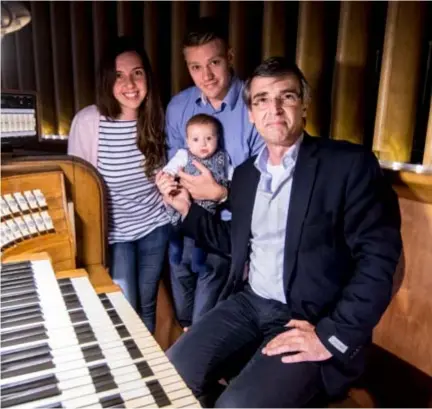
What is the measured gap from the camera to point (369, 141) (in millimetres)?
2135

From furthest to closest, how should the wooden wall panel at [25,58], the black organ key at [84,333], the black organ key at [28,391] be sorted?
1. the wooden wall panel at [25,58]
2. the black organ key at [84,333]
3. the black organ key at [28,391]

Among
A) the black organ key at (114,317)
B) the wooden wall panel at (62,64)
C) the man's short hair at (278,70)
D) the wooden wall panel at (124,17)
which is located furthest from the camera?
the wooden wall panel at (62,64)

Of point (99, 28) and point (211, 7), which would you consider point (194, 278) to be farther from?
point (99, 28)

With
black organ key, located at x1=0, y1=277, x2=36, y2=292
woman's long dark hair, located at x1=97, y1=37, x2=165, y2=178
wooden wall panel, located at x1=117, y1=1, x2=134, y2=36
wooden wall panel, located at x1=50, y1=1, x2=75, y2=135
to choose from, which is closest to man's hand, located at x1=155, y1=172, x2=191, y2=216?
woman's long dark hair, located at x1=97, y1=37, x2=165, y2=178

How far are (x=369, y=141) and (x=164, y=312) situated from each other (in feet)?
5.04

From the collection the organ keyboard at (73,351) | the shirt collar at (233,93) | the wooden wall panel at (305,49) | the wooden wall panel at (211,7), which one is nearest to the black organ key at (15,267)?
the organ keyboard at (73,351)

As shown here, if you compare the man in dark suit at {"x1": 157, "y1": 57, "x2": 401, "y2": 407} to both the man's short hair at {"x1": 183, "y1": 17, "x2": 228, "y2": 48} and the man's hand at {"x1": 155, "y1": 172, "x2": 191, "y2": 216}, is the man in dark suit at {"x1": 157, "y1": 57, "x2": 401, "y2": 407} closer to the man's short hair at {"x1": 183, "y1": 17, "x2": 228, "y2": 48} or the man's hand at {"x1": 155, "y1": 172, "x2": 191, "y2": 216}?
the man's hand at {"x1": 155, "y1": 172, "x2": 191, "y2": 216}

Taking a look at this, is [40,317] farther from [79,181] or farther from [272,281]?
[272,281]

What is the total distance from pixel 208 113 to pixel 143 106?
31 cm

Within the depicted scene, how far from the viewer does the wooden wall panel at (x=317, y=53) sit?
2.05m

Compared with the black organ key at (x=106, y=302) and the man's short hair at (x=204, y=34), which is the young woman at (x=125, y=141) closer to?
the man's short hair at (x=204, y=34)

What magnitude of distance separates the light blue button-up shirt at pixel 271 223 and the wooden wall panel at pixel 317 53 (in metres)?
0.65

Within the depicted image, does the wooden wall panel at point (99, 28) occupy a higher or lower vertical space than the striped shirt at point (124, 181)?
higher

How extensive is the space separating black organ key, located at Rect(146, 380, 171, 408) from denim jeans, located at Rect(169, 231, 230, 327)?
122 centimetres
